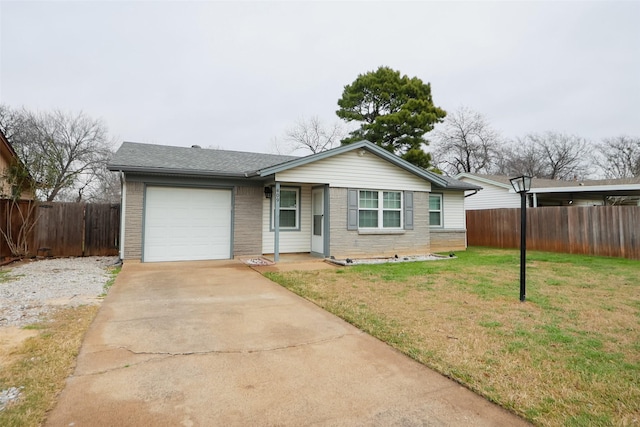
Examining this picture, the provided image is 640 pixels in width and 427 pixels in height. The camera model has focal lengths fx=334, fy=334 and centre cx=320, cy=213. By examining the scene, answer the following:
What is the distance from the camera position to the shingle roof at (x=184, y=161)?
9147 mm

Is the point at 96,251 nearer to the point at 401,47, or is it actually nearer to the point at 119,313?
the point at 119,313

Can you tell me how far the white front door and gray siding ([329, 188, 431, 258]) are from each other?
18.8 inches

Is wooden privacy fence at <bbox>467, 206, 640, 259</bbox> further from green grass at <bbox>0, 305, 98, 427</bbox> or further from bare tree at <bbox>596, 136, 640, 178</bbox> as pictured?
bare tree at <bbox>596, 136, 640, 178</bbox>

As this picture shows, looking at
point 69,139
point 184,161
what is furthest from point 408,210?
point 69,139

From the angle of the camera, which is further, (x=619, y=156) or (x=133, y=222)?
(x=619, y=156)

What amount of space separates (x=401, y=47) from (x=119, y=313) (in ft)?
58.5

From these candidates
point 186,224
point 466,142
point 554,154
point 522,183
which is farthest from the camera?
point 554,154

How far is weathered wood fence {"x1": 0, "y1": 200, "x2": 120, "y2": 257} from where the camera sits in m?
10.5

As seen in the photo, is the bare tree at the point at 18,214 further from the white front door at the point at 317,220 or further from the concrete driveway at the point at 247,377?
the white front door at the point at 317,220

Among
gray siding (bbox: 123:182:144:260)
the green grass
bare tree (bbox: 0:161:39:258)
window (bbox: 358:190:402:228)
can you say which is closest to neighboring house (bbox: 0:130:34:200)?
bare tree (bbox: 0:161:39:258)

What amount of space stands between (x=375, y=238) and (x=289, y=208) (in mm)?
3076

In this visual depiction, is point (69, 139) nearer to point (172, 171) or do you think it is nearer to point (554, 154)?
point (172, 171)

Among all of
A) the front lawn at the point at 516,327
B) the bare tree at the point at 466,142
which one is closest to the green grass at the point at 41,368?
the front lawn at the point at 516,327

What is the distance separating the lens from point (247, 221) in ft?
35.1
